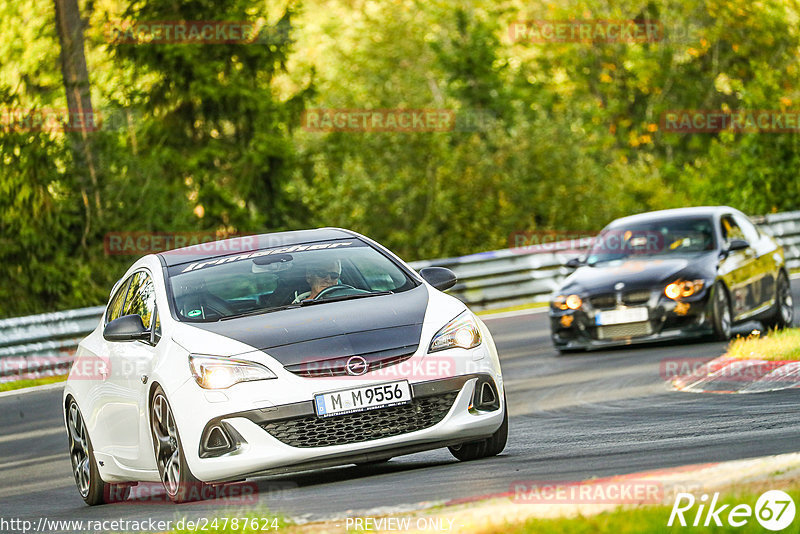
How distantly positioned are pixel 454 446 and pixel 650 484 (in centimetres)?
323

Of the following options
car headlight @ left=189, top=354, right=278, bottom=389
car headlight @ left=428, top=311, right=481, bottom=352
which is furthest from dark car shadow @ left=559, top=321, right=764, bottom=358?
car headlight @ left=189, top=354, right=278, bottom=389

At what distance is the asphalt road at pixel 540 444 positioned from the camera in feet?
23.9

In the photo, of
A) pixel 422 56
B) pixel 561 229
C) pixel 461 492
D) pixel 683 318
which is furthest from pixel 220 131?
pixel 461 492

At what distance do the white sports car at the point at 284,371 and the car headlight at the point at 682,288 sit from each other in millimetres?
6601

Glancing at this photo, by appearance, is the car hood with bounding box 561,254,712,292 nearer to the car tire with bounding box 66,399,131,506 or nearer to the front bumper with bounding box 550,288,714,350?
the front bumper with bounding box 550,288,714,350

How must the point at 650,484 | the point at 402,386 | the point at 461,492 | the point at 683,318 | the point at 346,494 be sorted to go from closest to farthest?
the point at 650,484, the point at 461,492, the point at 346,494, the point at 402,386, the point at 683,318

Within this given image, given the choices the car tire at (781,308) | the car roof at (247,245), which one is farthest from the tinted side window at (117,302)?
the car tire at (781,308)

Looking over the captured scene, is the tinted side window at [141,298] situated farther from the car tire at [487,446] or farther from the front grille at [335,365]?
the car tire at [487,446]

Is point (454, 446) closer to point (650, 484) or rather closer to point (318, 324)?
point (318, 324)

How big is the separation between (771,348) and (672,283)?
3122mm

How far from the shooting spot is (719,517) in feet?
16.8

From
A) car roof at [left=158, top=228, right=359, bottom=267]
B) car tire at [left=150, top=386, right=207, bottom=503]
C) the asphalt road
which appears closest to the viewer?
the asphalt road

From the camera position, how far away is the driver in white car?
29.5 feet

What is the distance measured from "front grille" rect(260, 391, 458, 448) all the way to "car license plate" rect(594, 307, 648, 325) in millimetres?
7955
